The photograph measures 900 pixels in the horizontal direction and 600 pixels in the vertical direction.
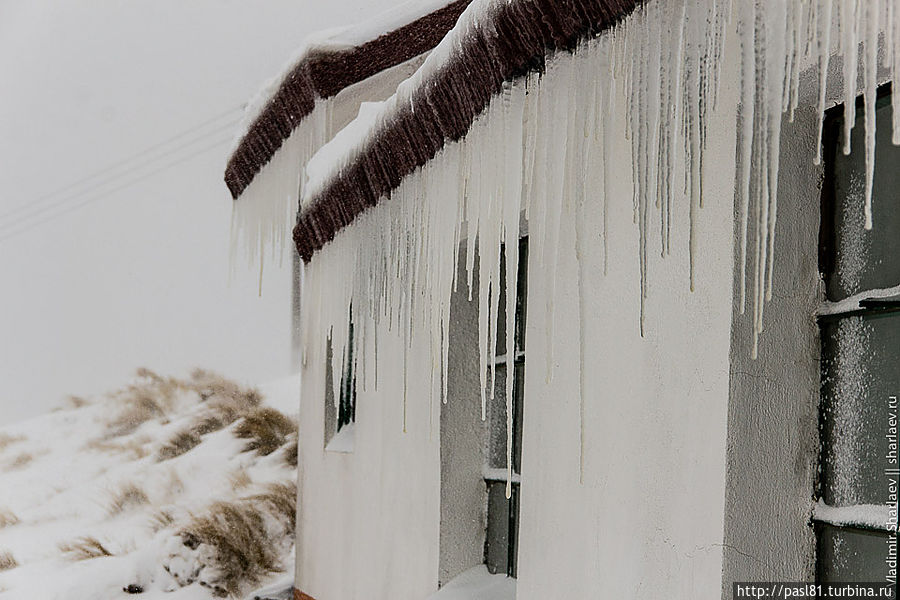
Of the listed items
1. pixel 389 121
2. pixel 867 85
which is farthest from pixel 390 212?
pixel 867 85

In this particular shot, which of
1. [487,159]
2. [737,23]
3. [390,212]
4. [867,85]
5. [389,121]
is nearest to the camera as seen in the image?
[867,85]

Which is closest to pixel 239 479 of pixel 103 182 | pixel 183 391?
pixel 183 391

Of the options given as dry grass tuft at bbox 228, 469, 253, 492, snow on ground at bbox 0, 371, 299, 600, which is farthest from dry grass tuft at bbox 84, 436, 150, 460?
dry grass tuft at bbox 228, 469, 253, 492

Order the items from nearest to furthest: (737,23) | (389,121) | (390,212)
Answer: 1. (737,23)
2. (389,121)
3. (390,212)

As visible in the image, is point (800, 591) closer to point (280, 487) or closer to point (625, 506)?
point (625, 506)

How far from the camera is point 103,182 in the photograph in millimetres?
19062

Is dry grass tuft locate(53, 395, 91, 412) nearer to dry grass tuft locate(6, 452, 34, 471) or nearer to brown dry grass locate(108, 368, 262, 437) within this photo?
brown dry grass locate(108, 368, 262, 437)

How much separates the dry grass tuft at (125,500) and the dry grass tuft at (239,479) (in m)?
1.43

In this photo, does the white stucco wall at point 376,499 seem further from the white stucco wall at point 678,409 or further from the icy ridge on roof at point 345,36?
the icy ridge on roof at point 345,36

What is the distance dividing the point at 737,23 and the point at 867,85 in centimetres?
28

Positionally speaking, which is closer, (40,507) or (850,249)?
(850,249)

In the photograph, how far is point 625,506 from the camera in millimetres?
1742

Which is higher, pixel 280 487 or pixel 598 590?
pixel 598 590

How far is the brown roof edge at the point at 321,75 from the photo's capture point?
3711 millimetres
